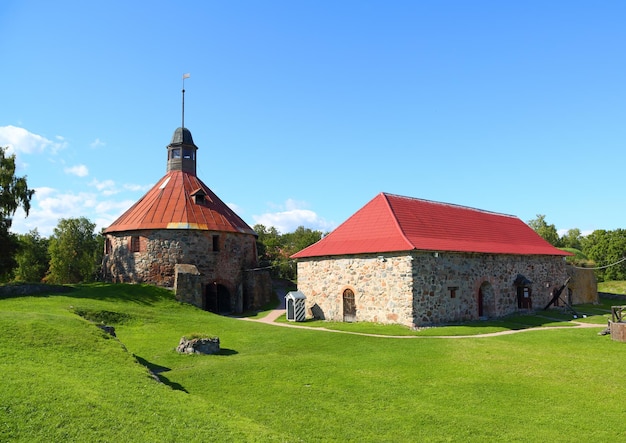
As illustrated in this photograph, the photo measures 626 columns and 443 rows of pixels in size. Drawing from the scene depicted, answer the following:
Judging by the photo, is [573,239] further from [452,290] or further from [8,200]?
[8,200]

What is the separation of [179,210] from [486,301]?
63.2ft

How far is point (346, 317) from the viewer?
22.7 m

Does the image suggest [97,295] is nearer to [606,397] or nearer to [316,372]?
[316,372]

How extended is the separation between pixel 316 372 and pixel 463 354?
5051mm

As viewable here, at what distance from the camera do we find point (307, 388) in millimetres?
10625

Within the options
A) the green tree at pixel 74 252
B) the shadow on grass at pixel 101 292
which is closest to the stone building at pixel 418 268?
the shadow on grass at pixel 101 292

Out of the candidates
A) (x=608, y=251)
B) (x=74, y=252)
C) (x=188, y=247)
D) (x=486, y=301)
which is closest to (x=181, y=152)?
(x=188, y=247)

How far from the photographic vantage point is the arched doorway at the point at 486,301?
24.0m

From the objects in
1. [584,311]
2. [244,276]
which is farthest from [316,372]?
[584,311]

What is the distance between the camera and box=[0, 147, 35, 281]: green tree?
82.2 feet

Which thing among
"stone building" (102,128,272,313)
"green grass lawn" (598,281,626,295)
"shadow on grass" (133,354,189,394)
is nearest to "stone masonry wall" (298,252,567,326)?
"stone building" (102,128,272,313)

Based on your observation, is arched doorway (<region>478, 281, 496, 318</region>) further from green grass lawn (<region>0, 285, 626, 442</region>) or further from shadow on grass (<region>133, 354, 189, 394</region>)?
shadow on grass (<region>133, 354, 189, 394</region>)

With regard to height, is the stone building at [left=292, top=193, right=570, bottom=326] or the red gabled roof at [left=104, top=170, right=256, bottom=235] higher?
the red gabled roof at [left=104, top=170, right=256, bottom=235]

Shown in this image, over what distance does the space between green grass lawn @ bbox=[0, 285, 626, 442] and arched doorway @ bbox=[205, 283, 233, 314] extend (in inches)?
491
